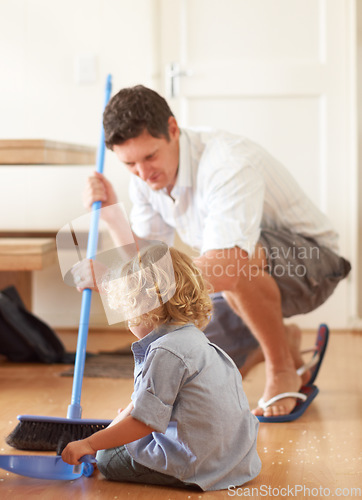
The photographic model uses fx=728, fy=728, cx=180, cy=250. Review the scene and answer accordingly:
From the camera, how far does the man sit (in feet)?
4.44

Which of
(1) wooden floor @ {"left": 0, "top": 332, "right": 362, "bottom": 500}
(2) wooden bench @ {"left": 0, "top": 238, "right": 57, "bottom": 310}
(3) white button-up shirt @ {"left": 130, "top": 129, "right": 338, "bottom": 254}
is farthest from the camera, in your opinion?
(2) wooden bench @ {"left": 0, "top": 238, "right": 57, "bottom": 310}

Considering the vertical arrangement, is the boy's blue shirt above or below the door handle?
below

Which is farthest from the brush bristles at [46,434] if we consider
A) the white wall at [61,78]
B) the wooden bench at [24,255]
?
the white wall at [61,78]

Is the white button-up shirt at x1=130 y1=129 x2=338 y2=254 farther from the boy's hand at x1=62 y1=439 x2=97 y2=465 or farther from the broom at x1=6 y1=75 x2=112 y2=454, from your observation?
the boy's hand at x1=62 y1=439 x2=97 y2=465

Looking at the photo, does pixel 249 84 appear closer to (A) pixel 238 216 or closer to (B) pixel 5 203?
(B) pixel 5 203

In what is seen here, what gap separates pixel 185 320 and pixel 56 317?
152cm

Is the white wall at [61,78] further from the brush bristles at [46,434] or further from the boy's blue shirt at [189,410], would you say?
the boy's blue shirt at [189,410]

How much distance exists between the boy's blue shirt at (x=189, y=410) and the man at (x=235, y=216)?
0.78 feet

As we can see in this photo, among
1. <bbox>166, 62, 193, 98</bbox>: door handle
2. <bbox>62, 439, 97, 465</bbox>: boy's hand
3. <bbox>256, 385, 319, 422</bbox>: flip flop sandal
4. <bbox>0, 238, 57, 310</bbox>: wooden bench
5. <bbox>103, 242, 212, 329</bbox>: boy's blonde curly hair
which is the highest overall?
<bbox>166, 62, 193, 98</bbox>: door handle

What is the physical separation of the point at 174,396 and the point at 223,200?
0.50m

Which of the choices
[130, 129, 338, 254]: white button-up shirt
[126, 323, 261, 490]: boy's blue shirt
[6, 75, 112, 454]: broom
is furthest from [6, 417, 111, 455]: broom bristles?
[130, 129, 338, 254]: white button-up shirt

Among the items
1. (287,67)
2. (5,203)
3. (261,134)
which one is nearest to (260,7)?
(287,67)

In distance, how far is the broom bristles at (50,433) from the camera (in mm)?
1123

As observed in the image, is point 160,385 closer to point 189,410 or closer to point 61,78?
point 189,410
